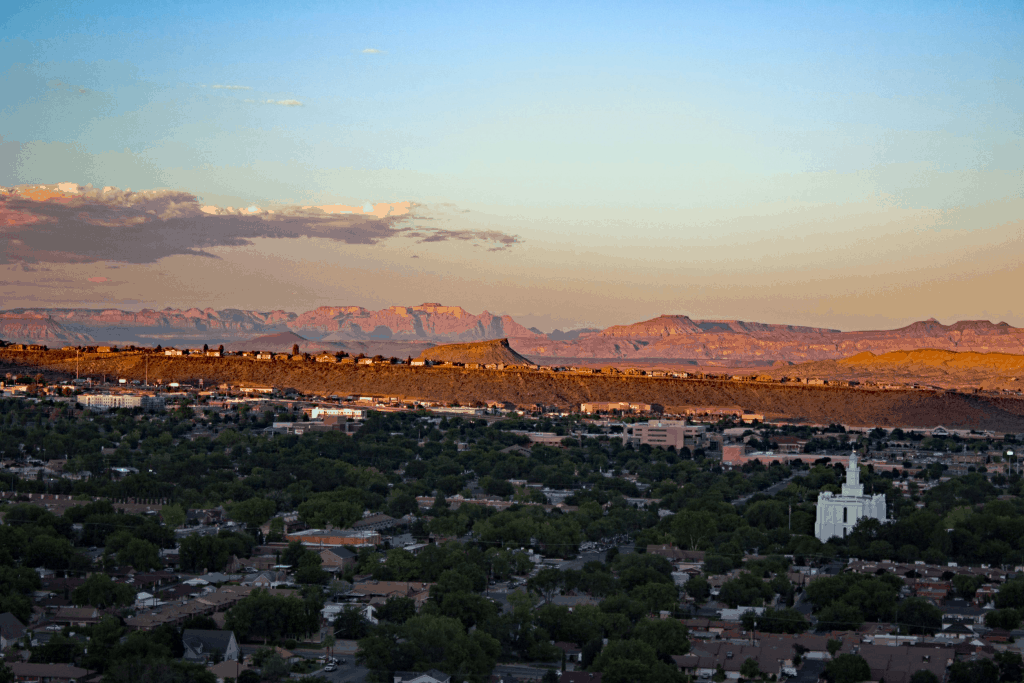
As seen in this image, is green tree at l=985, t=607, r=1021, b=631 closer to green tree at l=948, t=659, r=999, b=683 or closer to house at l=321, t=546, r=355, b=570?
green tree at l=948, t=659, r=999, b=683

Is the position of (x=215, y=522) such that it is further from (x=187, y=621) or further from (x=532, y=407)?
(x=532, y=407)

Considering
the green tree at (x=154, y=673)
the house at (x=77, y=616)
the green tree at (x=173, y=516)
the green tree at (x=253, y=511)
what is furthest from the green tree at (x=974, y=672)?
the green tree at (x=173, y=516)

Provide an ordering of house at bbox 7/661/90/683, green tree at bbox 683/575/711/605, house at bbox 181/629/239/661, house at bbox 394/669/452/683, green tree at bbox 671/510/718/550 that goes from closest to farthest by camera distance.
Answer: house at bbox 7/661/90/683
house at bbox 394/669/452/683
house at bbox 181/629/239/661
green tree at bbox 683/575/711/605
green tree at bbox 671/510/718/550

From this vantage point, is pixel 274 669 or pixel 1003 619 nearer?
pixel 274 669

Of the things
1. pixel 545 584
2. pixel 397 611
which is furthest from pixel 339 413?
pixel 397 611

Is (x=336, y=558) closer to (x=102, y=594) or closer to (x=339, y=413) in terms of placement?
(x=102, y=594)

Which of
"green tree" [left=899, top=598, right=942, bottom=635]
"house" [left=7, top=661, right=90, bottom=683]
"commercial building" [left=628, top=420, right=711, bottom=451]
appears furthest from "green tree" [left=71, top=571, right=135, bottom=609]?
"commercial building" [left=628, top=420, right=711, bottom=451]

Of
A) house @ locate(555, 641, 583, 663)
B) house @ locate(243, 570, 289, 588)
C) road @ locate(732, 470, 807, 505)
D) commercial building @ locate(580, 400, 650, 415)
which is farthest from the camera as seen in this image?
commercial building @ locate(580, 400, 650, 415)

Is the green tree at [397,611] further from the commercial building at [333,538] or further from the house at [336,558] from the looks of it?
the commercial building at [333,538]
